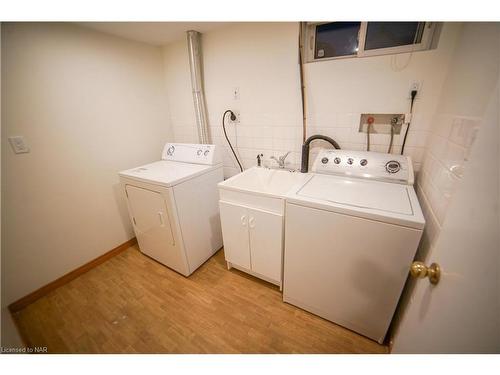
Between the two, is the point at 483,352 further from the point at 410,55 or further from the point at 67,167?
the point at 67,167

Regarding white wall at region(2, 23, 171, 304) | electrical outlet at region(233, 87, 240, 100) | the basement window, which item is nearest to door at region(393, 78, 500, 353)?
the basement window

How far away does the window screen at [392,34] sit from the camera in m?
1.21

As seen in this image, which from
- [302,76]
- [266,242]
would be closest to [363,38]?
[302,76]

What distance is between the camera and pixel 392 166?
1324mm

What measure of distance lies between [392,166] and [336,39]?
1.01 m

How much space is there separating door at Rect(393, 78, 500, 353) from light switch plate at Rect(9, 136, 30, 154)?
2.43 meters

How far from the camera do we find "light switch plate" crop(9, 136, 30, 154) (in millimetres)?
1379

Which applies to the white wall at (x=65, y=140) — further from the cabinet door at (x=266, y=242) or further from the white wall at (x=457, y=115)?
the white wall at (x=457, y=115)

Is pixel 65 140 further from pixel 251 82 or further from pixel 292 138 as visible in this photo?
pixel 292 138

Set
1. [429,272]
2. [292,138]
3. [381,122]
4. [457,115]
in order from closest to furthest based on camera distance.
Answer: [429,272]
[457,115]
[381,122]
[292,138]

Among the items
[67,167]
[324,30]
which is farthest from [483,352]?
[67,167]

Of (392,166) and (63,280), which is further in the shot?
(63,280)

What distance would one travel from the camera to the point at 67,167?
65.7 inches

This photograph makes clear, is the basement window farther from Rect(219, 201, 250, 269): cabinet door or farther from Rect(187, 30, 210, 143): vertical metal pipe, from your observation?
Rect(219, 201, 250, 269): cabinet door
